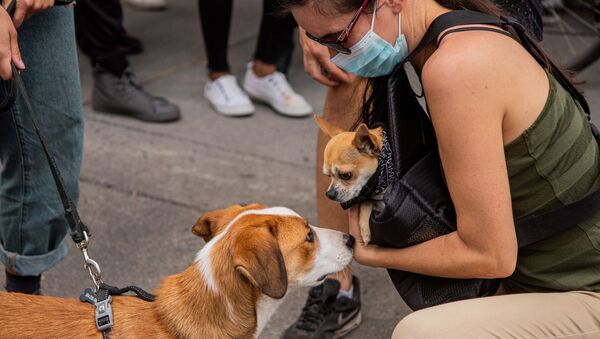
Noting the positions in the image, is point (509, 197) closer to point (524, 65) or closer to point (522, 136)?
point (522, 136)

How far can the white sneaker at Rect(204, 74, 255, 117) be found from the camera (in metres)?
5.47

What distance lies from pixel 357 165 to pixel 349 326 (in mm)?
1163

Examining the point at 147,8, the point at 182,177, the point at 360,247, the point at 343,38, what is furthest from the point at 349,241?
the point at 147,8

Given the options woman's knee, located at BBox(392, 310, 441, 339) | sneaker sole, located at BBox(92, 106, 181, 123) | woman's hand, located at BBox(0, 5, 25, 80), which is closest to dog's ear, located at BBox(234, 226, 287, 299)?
woman's knee, located at BBox(392, 310, 441, 339)

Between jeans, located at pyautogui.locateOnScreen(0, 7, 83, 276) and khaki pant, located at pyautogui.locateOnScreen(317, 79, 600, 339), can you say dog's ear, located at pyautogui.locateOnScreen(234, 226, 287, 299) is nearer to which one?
khaki pant, located at pyautogui.locateOnScreen(317, 79, 600, 339)

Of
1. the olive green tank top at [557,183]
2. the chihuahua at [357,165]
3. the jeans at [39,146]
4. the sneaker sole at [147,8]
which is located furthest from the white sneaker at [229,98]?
the olive green tank top at [557,183]

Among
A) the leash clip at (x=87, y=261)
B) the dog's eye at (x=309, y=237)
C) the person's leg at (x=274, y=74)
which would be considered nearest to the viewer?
the leash clip at (x=87, y=261)

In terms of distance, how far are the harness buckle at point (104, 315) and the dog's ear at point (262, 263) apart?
16.1 inches

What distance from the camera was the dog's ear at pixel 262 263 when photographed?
2.32 meters

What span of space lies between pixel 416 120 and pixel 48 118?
52.8 inches

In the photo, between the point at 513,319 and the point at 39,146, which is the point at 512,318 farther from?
the point at 39,146

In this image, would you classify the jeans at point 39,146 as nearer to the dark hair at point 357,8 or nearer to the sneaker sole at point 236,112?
the dark hair at point 357,8

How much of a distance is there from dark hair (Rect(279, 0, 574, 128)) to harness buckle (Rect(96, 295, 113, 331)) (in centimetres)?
104

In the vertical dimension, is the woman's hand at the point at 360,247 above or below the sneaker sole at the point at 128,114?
above
